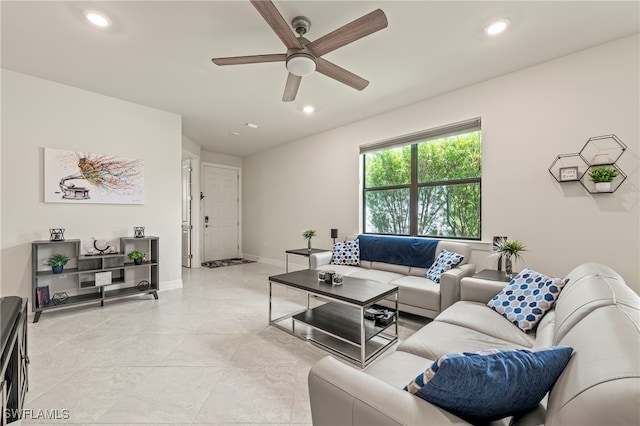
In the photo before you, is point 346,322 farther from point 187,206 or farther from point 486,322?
point 187,206

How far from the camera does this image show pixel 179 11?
6.67 feet

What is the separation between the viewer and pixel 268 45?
244 cm

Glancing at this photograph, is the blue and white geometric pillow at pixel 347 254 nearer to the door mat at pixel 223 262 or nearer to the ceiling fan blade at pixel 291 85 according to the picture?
the ceiling fan blade at pixel 291 85

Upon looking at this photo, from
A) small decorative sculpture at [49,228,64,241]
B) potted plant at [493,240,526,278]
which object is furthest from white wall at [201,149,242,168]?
potted plant at [493,240,526,278]

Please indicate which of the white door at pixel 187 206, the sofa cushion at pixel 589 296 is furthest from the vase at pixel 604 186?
the white door at pixel 187 206

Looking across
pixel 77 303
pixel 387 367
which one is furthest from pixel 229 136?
pixel 387 367

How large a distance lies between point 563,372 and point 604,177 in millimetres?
2498

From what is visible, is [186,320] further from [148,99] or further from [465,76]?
[465,76]

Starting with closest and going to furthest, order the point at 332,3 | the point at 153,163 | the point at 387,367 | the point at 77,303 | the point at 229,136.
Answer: the point at 387,367, the point at 332,3, the point at 77,303, the point at 153,163, the point at 229,136

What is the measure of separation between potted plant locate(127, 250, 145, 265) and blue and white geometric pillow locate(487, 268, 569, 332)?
398 centimetres

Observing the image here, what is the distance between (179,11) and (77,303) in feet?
10.6

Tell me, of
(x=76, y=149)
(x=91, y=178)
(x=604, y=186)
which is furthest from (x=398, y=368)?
(x=76, y=149)

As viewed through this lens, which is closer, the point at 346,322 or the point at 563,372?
the point at 563,372

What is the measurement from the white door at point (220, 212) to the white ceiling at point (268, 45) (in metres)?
2.84
